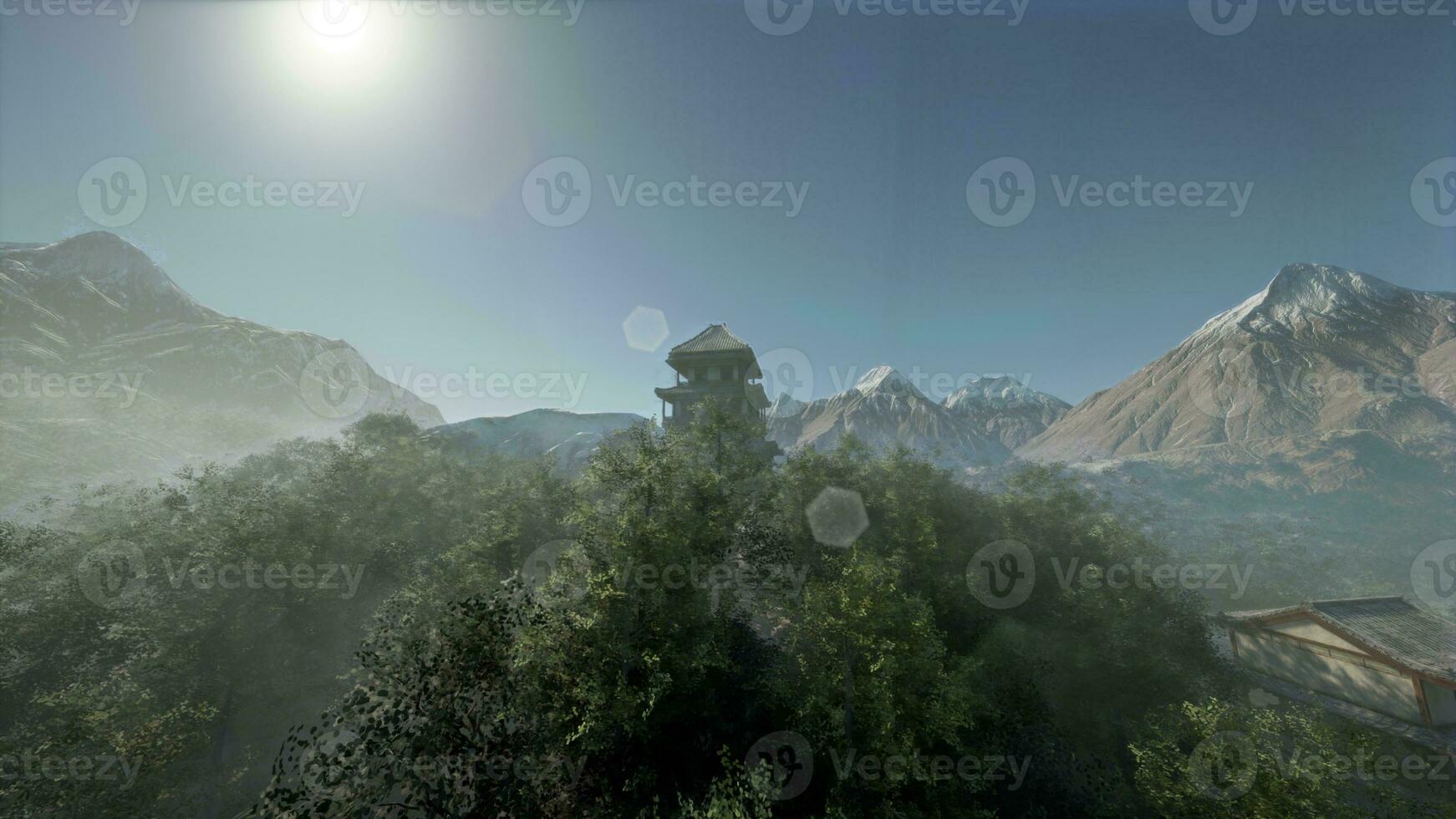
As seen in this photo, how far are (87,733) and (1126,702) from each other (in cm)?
3707

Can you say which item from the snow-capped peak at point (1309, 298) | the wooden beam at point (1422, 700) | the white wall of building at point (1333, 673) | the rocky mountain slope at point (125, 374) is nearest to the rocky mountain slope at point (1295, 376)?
the snow-capped peak at point (1309, 298)

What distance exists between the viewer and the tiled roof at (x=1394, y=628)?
18.9 m

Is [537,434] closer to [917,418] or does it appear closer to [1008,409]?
[917,418]

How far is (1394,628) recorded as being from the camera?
69.7 ft

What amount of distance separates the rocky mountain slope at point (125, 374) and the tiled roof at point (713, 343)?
3640cm

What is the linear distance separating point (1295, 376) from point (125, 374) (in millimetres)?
278482

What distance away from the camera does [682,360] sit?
109ft

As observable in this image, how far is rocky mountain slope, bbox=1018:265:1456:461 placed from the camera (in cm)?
9031

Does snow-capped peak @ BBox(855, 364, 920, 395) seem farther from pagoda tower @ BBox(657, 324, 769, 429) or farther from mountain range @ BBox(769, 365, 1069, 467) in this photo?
pagoda tower @ BBox(657, 324, 769, 429)

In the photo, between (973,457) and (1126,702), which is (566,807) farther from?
(973,457)

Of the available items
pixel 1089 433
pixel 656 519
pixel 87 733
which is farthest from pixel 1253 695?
pixel 1089 433

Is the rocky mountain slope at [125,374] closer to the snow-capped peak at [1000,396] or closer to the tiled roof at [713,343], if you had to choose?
the tiled roof at [713,343]

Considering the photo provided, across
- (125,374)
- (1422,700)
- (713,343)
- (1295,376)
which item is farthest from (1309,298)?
(125,374)

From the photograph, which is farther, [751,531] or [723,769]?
[751,531]
